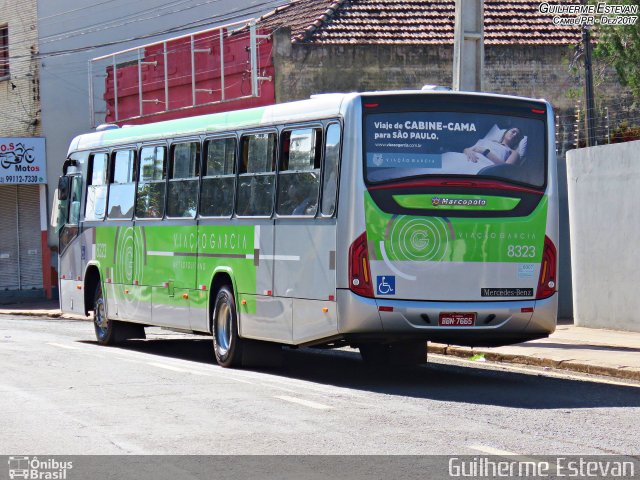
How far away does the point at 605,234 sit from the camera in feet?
67.0

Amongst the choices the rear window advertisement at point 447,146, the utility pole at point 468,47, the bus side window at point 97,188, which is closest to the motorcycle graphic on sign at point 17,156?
the bus side window at point 97,188

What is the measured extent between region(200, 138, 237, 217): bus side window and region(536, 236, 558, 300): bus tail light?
412cm

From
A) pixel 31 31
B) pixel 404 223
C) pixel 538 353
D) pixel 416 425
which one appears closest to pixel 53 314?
pixel 31 31

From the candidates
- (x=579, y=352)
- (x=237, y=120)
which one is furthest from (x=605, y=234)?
(x=237, y=120)

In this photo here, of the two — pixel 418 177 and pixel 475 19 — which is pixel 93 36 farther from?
pixel 418 177

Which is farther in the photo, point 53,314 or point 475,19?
point 53,314

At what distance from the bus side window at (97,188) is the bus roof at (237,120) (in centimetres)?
23

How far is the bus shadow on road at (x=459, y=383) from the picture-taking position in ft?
40.6

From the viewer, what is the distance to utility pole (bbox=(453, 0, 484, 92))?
19969mm

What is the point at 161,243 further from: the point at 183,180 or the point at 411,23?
the point at 411,23

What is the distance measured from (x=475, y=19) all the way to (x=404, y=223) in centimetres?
795

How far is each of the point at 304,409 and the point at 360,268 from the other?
2.12 m

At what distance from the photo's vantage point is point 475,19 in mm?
20266

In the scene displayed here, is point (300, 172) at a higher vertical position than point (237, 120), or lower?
lower
